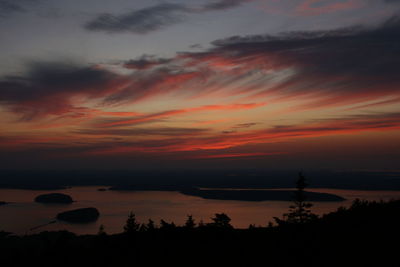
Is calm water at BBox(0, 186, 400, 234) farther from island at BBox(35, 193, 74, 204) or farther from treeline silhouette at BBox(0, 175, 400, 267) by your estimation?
treeline silhouette at BBox(0, 175, 400, 267)

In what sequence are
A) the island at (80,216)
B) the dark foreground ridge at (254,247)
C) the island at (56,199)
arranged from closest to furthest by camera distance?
the dark foreground ridge at (254,247) < the island at (80,216) < the island at (56,199)

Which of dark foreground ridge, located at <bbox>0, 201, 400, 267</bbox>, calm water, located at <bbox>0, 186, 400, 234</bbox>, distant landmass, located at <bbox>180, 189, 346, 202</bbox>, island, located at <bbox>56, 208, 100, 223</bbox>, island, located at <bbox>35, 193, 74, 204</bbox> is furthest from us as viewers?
island, located at <bbox>35, 193, 74, 204</bbox>

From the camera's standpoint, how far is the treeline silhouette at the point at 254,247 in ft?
43.0

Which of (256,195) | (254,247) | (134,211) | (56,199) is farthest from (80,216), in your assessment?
(254,247)

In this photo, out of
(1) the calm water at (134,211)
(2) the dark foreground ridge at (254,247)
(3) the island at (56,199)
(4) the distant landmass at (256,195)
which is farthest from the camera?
(3) the island at (56,199)

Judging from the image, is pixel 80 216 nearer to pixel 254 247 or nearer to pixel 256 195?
pixel 256 195

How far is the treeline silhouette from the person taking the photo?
43.0 feet

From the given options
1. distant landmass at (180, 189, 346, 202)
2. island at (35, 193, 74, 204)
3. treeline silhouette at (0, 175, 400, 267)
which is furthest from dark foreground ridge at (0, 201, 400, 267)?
island at (35, 193, 74, 204)

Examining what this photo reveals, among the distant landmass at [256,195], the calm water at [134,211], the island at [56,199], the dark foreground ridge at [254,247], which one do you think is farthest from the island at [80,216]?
the dark foreground ridge at [254,247]

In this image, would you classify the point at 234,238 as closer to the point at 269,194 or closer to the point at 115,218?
the point at 115,218

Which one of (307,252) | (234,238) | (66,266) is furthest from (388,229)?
(66,266)

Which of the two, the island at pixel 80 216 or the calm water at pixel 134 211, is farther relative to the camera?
the island at pixel 80 216

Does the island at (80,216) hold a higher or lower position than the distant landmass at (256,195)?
lower

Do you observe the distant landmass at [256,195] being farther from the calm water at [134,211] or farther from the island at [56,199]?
the island at [56,199]
